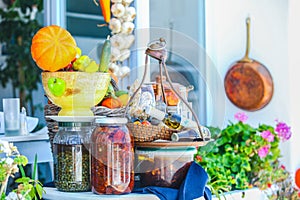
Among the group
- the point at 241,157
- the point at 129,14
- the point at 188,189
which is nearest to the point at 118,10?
the point at 129,14

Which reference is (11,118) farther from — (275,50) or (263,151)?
(275,50)

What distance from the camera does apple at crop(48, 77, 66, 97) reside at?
5.13 feet

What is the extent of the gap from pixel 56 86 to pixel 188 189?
493 mm

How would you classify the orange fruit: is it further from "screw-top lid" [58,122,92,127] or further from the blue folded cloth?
the blue folded cloth

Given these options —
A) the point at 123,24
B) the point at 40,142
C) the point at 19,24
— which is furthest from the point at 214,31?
the point at 19,24

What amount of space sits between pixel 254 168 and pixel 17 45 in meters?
2.07

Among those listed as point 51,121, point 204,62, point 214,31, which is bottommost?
point 51,121

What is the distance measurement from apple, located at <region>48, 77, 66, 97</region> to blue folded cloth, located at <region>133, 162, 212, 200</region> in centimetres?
37

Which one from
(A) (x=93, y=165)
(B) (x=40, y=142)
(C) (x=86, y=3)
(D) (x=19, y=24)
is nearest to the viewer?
(A) (x=93, y=165)

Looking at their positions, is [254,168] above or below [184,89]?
below

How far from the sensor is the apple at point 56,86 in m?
1.56

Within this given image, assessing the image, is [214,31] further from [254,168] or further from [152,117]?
[152,117]

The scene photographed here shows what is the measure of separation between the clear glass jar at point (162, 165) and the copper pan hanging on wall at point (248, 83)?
1627 mm

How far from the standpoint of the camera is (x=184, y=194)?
154 centimetres
